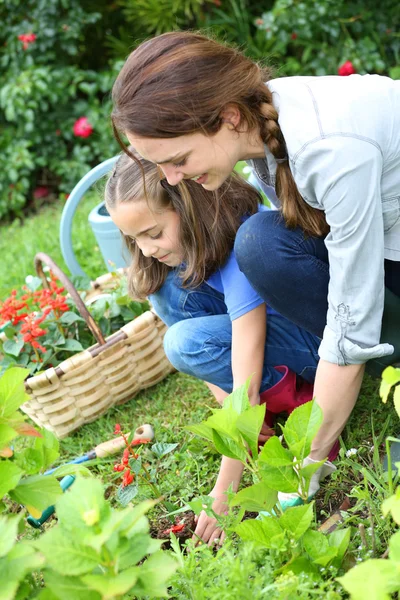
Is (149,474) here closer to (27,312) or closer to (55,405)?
(55,405)

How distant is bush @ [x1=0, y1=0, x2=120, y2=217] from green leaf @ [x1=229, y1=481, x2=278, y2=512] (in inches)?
140

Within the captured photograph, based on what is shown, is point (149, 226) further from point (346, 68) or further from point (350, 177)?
point (346, 68)

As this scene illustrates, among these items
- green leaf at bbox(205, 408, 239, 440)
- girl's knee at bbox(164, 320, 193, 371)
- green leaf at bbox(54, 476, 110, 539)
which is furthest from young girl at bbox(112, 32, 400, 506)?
green leaf at bbox(54, 476, 110, 539)

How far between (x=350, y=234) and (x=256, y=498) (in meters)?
0.49

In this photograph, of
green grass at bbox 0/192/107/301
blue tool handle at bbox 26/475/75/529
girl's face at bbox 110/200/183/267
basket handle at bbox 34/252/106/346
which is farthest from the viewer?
green grass at bbox 0/192/107/301

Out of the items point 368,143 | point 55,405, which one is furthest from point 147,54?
point 55,405

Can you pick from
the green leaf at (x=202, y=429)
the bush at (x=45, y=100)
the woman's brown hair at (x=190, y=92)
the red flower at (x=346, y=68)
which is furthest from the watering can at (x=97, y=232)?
the bush at (x=45, y=100)

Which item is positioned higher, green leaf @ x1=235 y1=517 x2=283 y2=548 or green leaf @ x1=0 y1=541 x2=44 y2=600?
green leaf @ x1=0 y1=541 x2=44 y2=600

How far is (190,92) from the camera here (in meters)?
1.33

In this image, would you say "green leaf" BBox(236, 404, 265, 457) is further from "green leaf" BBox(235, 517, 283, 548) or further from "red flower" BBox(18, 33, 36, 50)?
"red flower" BBox(18, 33, 36, 50)

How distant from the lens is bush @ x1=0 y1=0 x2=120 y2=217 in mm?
4465

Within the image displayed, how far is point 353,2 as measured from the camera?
4.20m

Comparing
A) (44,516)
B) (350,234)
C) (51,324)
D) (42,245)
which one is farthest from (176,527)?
(42,245)

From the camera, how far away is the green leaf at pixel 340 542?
117cm
